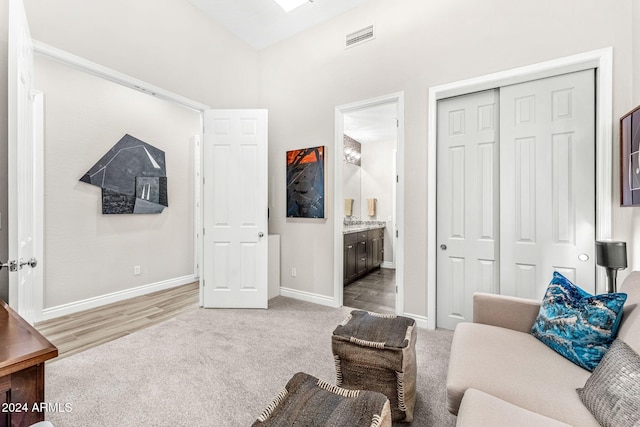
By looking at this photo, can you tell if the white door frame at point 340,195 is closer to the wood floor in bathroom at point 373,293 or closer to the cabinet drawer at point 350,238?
the wood floor in bathroom at point 373,293

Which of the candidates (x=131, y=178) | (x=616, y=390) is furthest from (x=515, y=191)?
(x=131, y=178)

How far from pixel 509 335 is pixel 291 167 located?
2868 mm

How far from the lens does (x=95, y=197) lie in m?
3.56

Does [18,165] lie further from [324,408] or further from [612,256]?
[612,256]

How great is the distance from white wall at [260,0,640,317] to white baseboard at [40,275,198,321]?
179cm

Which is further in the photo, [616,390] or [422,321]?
[422,321]

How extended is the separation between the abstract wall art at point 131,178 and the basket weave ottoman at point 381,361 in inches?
137

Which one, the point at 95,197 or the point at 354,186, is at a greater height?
the point at 354,186

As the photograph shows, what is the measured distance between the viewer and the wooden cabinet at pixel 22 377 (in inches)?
34.9

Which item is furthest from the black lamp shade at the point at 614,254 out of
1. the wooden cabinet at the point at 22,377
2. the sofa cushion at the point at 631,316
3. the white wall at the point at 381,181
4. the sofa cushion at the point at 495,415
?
the white wall at the point at 381,181

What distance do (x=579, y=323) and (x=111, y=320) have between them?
3.91m

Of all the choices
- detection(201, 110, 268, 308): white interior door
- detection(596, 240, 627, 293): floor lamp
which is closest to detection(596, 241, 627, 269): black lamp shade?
detection(596, 240, 627, 293): floor lamp

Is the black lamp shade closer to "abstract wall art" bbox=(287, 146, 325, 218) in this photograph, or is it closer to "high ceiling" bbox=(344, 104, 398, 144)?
"abstract wall art" bbox=(287, 146, 325, 218)

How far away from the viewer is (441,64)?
2.79 metres
